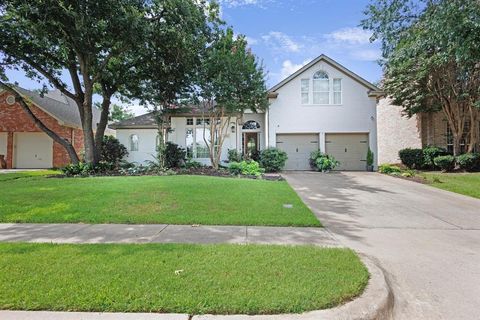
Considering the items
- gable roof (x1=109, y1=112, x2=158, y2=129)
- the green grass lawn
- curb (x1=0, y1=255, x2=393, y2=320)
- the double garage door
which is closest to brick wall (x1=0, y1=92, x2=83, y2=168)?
gable roof (x1=109, y1=112, x2=158, y2=129)

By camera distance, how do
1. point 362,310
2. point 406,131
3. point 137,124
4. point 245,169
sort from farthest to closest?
point 406,131 → point 137,124 → point 245,169 → point 362,310

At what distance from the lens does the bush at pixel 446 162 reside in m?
16.2

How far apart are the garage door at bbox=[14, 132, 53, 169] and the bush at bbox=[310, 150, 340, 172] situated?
1965cm

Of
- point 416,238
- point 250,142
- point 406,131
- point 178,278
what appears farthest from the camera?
point 406,131

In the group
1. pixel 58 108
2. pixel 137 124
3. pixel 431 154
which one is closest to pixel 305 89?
pixel 431 154

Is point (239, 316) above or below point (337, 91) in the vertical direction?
below

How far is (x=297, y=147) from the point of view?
19.0 meters

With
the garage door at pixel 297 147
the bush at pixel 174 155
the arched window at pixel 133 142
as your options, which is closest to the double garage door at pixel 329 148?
the garage door at pixel 297 147

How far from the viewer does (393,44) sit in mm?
12492

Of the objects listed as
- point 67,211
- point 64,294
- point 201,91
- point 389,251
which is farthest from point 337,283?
point 201,91

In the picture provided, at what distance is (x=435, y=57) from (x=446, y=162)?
6.05m

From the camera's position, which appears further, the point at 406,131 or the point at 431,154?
the point at 406,131

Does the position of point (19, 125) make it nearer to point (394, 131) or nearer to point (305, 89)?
point (305, 89)

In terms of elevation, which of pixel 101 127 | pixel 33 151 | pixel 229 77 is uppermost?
pixel 229 77
